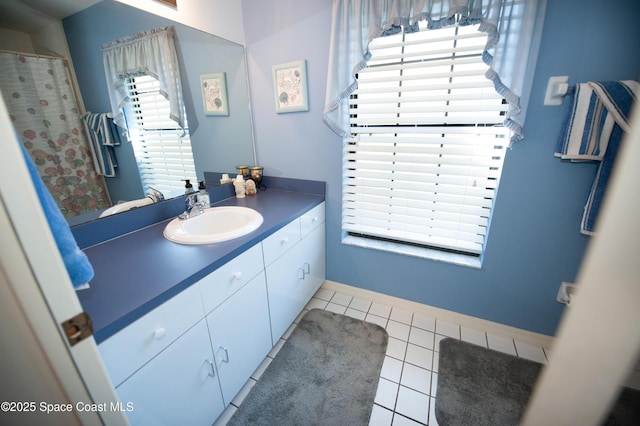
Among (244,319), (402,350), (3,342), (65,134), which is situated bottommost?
(402,350)

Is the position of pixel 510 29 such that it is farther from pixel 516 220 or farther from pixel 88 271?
pixel 88 271

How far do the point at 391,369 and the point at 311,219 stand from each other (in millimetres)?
1021

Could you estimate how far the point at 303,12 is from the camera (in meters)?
1.54

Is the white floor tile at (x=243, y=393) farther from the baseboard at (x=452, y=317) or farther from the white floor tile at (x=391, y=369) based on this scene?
the baseboard at (x=452, y=317)

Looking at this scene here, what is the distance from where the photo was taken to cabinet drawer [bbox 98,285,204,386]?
26.7 inches

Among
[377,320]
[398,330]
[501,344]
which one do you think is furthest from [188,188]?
[501,344]

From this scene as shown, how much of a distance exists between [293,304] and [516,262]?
139cm

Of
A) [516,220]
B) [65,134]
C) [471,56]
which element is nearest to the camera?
[65,134]

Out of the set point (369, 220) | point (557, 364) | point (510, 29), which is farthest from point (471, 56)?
point (557, 364)

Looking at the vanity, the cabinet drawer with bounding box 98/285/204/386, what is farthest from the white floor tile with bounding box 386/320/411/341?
the cabinet drawer with bounding box 98/285/204/386

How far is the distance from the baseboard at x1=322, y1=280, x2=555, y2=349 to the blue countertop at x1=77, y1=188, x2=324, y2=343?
98 centimetres

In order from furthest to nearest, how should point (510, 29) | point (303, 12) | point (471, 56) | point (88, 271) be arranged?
point (303, 12) < point (471, 56) < point (510, 29) < point (88, 271)

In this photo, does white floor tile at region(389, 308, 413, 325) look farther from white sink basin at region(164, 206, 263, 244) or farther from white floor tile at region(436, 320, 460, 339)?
white sink basin at region(164, 206, 263, 244)

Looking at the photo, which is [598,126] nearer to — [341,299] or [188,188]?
[341,299]
